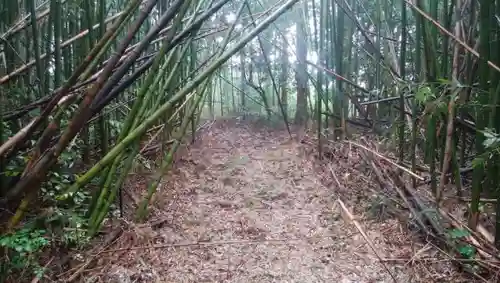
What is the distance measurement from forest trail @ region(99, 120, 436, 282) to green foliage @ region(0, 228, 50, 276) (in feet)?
1.40

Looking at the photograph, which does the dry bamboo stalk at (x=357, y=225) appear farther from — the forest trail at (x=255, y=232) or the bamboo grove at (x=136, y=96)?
the bamboo grove at (x=136, y=96)

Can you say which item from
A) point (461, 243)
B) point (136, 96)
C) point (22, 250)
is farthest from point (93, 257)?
point (461, 243)

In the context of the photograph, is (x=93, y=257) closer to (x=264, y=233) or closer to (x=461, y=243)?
(x=264, y=233)

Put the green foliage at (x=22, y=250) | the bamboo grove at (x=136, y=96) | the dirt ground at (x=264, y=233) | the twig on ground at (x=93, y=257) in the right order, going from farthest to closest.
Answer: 1. the dirt ground at (x=264, y=233)
2. the twig on ground at (x=93, y=257)
3. the bamboo grove at (x=136, y=96)
4. the green foliage at (x=22, y=250)

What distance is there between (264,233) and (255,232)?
0.06 m

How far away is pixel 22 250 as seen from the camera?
1693mm

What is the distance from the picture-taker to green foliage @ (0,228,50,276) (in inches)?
63.4

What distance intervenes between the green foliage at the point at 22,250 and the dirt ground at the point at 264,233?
29 cm

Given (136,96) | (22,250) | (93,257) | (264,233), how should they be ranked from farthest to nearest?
(264,233) → (136,96) → (93,257) → (22,250)

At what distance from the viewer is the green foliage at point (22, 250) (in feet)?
5.29

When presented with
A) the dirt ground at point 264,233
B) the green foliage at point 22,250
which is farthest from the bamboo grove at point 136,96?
the dirt ground at point 264,233

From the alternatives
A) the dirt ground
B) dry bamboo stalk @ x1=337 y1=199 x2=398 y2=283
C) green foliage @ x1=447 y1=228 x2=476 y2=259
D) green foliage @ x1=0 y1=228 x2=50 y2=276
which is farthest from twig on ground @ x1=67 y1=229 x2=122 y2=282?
green foliage @ x1=447 y1=228 x2=476 y2=259

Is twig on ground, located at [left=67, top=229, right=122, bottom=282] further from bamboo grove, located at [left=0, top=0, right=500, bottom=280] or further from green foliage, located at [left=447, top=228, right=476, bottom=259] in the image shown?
green foliage, located at [left=447, top=228, right=476, bottom=259]

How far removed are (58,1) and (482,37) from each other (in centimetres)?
214
